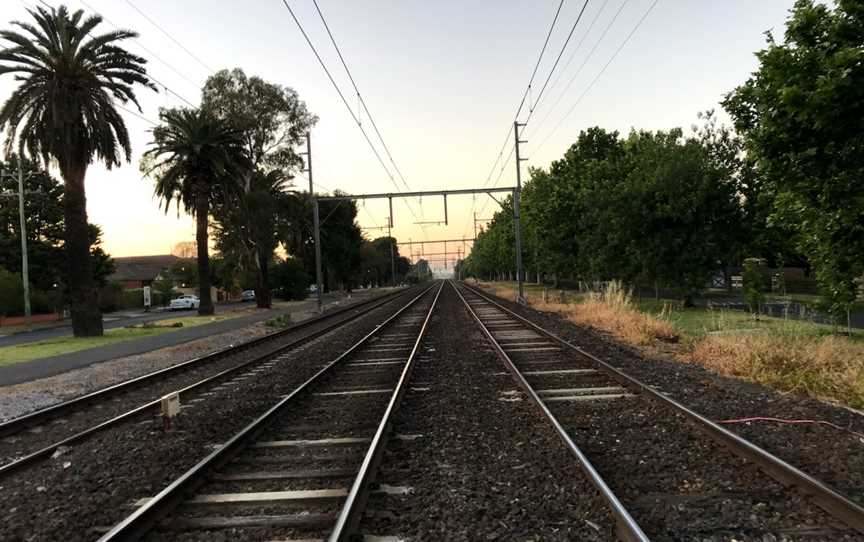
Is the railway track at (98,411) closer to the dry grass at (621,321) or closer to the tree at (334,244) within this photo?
the dry grass at (621,321)

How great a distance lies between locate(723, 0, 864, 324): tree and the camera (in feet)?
25.4

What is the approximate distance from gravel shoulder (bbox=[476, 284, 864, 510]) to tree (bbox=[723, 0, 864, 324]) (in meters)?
3.06

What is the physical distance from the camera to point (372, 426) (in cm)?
751

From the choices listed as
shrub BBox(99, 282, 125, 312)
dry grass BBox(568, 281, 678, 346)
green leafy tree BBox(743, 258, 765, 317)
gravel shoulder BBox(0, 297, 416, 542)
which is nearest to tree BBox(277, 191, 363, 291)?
shrub BBox(99, 282, 125, 312)

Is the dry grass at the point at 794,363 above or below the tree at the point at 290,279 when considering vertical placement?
below

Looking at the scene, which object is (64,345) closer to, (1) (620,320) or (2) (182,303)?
(1) (620,320)

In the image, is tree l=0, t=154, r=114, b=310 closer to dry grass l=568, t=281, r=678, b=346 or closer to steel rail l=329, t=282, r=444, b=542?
dry grass l=568, t=281, r=678, b=346

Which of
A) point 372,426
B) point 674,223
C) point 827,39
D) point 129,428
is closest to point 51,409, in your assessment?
point 129,428

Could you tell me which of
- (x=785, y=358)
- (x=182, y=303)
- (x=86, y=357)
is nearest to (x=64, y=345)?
(x=86, y=357)

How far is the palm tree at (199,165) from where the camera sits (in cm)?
3506

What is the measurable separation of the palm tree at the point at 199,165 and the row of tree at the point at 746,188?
20.3m

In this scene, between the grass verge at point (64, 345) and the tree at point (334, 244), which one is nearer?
the grass verge at point (64, 345)

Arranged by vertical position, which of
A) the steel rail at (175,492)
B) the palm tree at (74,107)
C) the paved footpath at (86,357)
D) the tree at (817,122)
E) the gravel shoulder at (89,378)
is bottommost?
the gravel shoulder at (89,378)

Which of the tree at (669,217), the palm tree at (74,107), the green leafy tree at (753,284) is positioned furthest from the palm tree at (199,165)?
the green leafy tree at (753,284)
